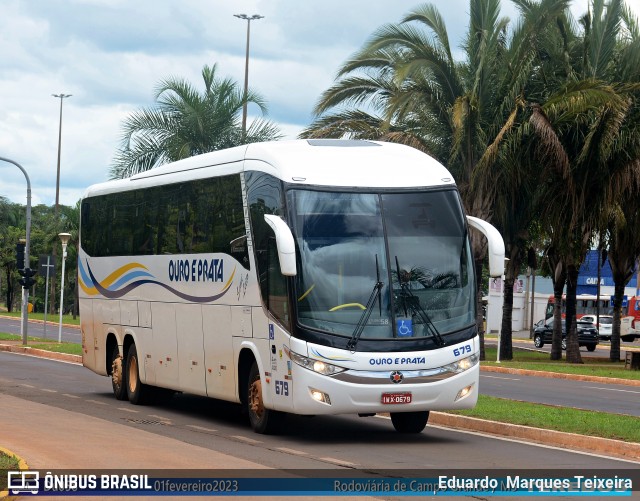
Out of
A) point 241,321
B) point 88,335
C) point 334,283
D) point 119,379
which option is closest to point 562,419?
point 334,283

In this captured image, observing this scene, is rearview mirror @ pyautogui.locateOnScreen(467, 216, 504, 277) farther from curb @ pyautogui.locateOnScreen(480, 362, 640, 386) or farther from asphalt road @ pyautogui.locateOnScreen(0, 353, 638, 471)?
curb @ pyautogui.locateOnScreen(480, 362, 640, 386)

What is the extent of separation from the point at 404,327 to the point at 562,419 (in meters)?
3.72

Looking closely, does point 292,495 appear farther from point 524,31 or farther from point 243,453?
point 524,31

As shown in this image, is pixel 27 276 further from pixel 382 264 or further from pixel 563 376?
pixel 382 264

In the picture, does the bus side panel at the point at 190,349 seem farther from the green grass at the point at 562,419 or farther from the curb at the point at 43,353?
the curb at the point at 43,353

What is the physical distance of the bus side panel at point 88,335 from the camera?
24.3 m

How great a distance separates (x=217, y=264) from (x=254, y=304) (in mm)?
1680

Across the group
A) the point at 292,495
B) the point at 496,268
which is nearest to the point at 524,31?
the point at 496,268

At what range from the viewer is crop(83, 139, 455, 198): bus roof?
1622 cm

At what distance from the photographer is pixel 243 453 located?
47.3 ft

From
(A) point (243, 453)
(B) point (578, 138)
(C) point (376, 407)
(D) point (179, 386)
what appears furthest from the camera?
(B) point (578, 138)

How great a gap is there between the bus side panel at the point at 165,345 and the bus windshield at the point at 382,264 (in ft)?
16.6

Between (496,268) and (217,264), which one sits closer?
(496,268)

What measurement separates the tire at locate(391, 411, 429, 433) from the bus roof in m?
3.02
